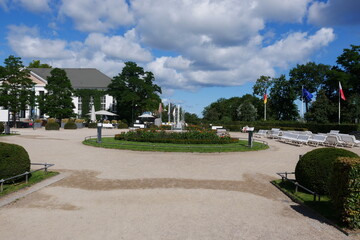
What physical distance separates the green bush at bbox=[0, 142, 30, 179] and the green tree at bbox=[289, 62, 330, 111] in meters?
60.7

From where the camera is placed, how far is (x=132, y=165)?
1119 cm

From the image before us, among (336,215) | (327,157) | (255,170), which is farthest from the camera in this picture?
(255,170)

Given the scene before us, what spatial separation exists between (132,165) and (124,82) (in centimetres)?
4440

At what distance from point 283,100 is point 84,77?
45.0m

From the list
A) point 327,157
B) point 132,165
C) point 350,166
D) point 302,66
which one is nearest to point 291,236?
point 350,166

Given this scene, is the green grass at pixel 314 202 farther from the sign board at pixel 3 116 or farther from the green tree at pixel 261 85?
the green tree at pixel 261 85

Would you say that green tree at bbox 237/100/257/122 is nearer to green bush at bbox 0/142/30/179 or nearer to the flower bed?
the flower bed

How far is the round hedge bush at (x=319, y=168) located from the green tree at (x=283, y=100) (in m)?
59.0

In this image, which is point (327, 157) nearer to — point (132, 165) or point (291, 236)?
point (291, 236)

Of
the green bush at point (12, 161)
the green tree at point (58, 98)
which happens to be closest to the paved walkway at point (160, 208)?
the green bush at point (12, 161)

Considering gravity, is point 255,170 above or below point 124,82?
below

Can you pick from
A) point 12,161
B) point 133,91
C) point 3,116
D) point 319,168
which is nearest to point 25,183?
point 12,161

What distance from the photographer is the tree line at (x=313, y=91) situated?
159ft

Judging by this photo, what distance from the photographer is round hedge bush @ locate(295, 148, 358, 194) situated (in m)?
6.89
